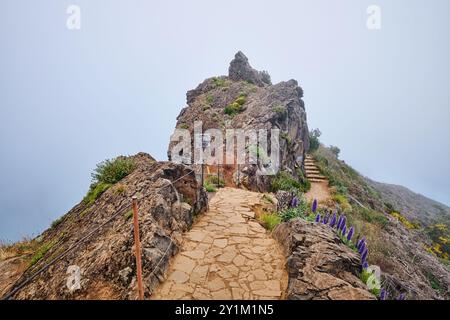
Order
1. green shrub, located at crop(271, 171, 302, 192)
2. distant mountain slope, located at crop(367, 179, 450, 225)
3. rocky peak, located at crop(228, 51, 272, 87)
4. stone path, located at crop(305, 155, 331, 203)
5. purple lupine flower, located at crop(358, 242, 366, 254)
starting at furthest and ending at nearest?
distant mountain slope, located at crop(367, 179, 450, 225)
rocky peak, located at crop(228, 51, 272, 87)
stone path, located at crop(305, 155, 331, 203)
green shrub, located at crop(271, 171, 302, 192)
purple lupine flower, located at crop(358, 242, 366, 254)

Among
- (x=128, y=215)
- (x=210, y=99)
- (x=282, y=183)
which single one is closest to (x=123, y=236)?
(x=128, y=215)

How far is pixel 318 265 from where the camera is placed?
3.84m

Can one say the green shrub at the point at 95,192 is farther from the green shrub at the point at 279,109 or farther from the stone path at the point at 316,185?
the green shrub at the point at 279,109

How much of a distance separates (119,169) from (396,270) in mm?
10215

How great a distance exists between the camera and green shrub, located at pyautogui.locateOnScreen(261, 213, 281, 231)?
611 centimetres

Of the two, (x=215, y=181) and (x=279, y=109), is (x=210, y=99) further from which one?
(x=215, y=181)

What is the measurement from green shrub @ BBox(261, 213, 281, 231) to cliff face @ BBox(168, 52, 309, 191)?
4.16 meters

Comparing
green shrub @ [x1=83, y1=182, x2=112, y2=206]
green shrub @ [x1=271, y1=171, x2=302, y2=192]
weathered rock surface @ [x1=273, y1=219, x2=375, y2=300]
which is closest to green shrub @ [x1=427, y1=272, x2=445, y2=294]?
green shrub @ [x1=271, y1=171, x2=302, y2=192]

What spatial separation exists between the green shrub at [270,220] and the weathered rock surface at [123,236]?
177 cm

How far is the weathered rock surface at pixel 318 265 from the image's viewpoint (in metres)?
3.33

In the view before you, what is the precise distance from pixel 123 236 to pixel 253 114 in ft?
47.2

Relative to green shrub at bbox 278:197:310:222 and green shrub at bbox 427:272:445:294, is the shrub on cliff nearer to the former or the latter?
green shrub at bbox 278:197:310:222

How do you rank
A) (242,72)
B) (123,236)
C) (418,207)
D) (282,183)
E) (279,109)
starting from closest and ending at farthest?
(123,236) < (282,183) < (279,109) < (242,72) < (418,207)
